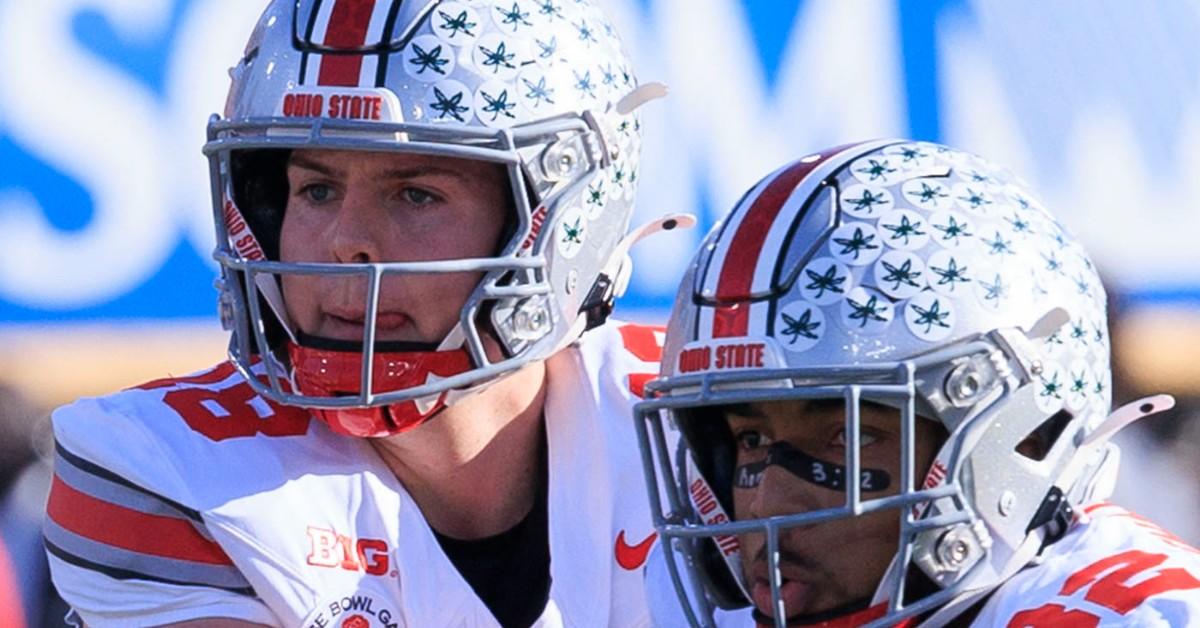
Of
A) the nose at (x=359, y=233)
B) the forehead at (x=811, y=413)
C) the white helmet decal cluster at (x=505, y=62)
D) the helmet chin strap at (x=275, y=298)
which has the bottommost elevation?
the forehead at (x=811, y=413)

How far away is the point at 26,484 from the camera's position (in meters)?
2.89

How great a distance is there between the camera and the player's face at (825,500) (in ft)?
6.19

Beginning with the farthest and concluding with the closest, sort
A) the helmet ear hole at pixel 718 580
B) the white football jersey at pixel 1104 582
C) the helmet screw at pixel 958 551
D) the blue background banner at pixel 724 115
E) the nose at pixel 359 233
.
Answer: the blue background banner at pixel 724 115 → the nose at pixel 359 233 → the helmet ear hole at pixel 718 580 → the helmet screw at pixel 958 551 → the white football jersey at pixel 1104 582

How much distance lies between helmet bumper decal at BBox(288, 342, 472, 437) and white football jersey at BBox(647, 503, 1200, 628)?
58 cm

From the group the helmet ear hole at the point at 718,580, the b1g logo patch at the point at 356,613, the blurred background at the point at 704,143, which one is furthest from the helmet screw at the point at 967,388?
the blurred background at the point at 704,143

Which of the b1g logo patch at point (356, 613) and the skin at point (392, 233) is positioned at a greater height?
the skin at point (392, 233)

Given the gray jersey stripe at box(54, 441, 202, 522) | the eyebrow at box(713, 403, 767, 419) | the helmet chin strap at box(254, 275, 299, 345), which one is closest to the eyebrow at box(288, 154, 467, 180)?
the helmet chin strap at box(254, 275, 299, 345)

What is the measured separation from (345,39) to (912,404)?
80cm

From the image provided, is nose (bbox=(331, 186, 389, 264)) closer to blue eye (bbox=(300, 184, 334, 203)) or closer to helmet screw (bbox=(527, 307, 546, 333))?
blue eye (bbox=(300, 184, 334, 203))

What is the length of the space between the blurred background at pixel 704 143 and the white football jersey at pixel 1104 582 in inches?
48.2

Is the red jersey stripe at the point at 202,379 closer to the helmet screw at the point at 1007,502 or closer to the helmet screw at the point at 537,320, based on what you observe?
the helmet screw at the point at 537,320

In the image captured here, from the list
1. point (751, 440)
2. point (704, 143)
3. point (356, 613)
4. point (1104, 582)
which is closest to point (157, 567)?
point (356, 613)

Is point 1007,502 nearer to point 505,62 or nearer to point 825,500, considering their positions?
point 825,500

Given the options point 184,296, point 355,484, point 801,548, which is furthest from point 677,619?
point 184,296
